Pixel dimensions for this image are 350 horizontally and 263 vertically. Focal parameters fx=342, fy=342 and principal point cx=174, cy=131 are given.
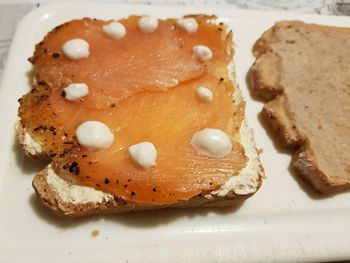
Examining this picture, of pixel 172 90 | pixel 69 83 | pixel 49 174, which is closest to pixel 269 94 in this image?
pixel 172 90

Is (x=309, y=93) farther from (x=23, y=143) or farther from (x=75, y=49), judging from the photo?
(x=23, y=143)

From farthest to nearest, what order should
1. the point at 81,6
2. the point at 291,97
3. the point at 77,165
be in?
the point at 81,6 → the point at 291,97 → the point at 77,165

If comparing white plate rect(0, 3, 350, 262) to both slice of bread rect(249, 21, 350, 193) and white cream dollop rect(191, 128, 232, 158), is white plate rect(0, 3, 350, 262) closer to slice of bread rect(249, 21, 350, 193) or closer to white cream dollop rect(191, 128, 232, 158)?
slice of bread rect(249, 21, 350, 193)

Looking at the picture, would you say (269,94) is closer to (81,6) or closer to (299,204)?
(299,204)

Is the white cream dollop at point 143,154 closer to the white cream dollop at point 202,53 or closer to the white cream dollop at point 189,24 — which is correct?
the white cream dollop at point 202,53

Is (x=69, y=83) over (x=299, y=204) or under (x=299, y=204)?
over

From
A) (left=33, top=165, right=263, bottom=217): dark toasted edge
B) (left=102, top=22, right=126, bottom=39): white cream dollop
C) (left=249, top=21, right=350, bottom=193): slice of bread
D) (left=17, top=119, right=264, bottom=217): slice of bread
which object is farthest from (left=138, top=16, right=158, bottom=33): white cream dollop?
(left=33, top=165, right=263, bottom=217): dark toasted edge
